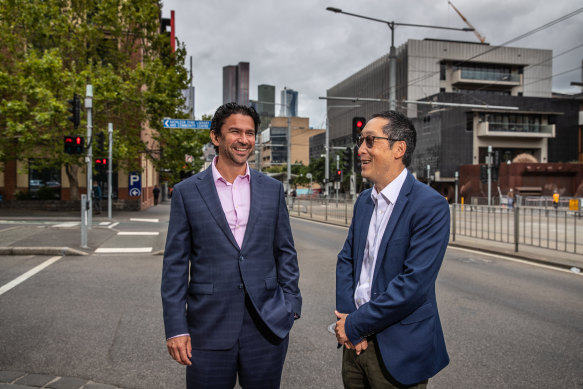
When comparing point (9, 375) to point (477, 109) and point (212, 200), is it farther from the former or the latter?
point (477, 109)

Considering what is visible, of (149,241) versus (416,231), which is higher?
(416,231)

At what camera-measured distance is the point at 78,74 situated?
888 inches

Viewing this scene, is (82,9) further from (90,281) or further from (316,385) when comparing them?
(316,385)

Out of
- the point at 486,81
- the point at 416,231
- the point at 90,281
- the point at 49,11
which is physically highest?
the point at 486,81

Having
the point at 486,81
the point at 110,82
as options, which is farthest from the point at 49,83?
the point at 486,81

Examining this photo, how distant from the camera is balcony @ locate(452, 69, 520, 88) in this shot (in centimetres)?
6562

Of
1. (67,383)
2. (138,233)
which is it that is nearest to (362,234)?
(67,383)

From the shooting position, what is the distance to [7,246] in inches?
410

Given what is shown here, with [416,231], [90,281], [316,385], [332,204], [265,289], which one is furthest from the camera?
[332,204]

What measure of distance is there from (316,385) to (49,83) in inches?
841

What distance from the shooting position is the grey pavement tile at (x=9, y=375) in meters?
3.54

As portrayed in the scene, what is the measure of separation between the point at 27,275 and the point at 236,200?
7.17m

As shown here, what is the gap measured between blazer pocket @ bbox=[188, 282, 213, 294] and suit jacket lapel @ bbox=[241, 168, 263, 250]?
255 millimetres

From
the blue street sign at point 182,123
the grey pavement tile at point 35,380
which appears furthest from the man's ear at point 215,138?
the blue street sign at point 182,123
